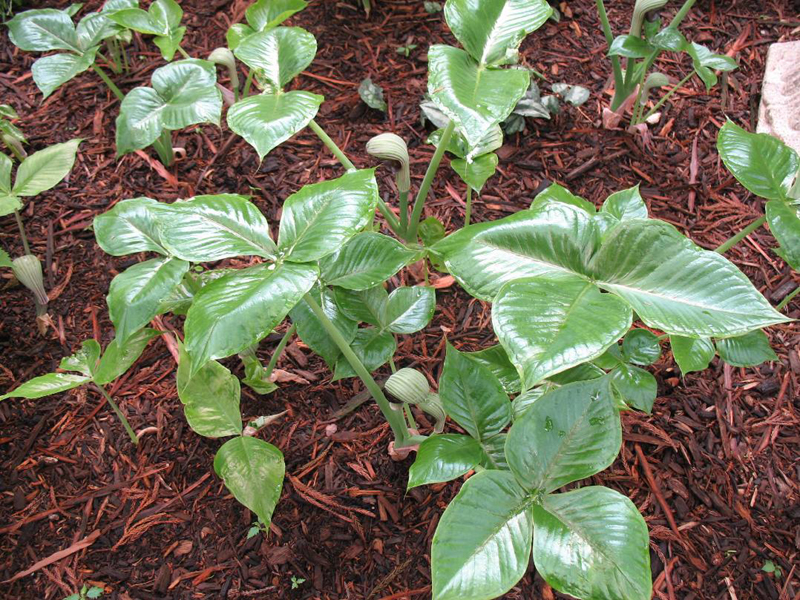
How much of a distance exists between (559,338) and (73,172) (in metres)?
2.19

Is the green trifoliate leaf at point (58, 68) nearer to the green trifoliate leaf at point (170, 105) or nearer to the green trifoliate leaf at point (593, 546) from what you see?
the green trifoliate leaf at point (170, 105)

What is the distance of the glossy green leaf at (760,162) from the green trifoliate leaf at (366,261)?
0.79 m

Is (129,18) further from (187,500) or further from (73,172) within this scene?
(187,500)

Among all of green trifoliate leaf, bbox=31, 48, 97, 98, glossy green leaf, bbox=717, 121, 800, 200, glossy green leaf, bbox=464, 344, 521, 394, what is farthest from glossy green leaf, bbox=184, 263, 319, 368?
green trifoliate leaf, bbox=31, 48, 97, 98

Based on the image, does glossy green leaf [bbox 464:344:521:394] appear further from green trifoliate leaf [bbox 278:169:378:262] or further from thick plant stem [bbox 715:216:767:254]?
thick plant stem [bbox 715:216:767:254]

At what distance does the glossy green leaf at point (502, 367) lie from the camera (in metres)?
1.41

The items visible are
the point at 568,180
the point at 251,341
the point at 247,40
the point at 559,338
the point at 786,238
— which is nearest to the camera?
the point at 559,338

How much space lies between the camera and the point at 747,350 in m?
1.56

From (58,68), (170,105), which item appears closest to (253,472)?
(170,105)

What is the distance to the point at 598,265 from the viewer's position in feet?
3.53

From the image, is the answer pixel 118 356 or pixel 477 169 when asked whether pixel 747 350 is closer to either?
pixel 477 169

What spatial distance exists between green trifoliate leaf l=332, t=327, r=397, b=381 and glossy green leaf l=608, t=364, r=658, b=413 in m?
0.55

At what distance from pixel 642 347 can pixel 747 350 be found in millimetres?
289

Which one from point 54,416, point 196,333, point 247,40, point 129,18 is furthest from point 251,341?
point 129,18
